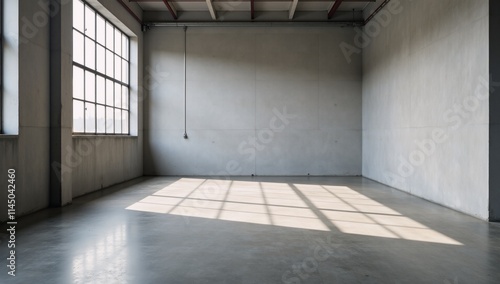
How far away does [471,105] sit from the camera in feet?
26.0

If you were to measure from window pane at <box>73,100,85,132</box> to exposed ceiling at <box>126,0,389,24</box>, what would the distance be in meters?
6.09

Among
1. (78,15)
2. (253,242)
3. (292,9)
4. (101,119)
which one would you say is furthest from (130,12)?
(253,242)

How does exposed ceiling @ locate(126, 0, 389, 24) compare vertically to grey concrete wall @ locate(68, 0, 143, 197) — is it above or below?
above

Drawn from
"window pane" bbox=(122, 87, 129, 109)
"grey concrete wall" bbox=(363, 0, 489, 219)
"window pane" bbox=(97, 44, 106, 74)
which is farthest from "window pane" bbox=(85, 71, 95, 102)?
"grey concrete wall" bbox=(363, 0, 489, 219)

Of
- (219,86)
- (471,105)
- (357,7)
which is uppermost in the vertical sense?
(357,7)

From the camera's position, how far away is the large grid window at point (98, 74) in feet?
34.9

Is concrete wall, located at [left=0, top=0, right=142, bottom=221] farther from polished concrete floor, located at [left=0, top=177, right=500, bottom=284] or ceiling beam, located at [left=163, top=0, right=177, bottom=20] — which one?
ceiling beam, located at [left=163, top=0, right=177, bottom=20]

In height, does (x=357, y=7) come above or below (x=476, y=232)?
above

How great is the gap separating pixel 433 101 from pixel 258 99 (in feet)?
24.8

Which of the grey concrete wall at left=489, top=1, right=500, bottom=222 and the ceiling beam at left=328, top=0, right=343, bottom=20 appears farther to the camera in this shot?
the ceiling beam at left=328, top=0, right=343, bottom=20

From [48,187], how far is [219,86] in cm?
853

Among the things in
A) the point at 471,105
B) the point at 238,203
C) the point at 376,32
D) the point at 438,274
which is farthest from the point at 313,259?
the point at 376,32

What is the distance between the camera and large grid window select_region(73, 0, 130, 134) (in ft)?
34.9

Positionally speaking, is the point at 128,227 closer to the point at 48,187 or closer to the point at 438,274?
the point at 48,187
